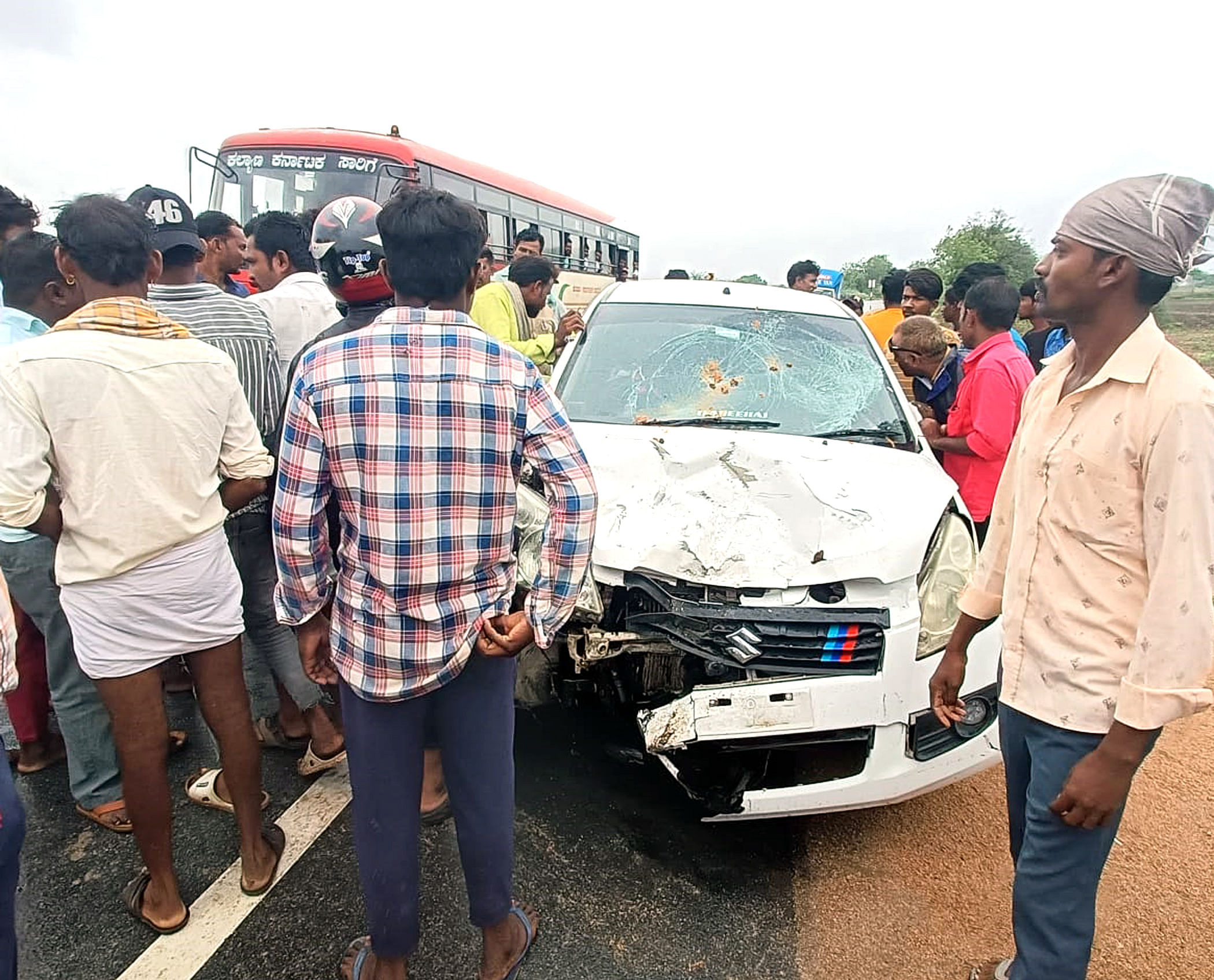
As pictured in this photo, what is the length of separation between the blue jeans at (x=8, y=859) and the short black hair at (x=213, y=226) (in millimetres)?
3126

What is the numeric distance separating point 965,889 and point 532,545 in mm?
1775

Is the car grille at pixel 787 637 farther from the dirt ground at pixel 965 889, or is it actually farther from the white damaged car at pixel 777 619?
the dirt ground at pixel 965 889

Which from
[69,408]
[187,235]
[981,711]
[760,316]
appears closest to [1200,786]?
[981,711]

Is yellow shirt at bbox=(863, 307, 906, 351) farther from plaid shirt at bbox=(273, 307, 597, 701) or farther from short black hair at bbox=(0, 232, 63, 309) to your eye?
short black hair at bbox=(0, 232, 63, 309)

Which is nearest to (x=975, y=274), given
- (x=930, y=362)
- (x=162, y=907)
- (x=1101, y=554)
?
(x=930, y=362)

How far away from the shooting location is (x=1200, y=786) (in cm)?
300

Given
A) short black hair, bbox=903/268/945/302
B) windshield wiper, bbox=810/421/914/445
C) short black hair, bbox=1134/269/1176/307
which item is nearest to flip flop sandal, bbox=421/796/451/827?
windshield wiper, bbox=810/421/914/445

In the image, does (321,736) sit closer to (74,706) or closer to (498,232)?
(74,706)

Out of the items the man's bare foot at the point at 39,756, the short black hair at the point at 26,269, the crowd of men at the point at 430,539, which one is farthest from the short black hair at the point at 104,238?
the man's bare foot at the point at 39,756

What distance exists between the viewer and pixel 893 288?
6.18 m

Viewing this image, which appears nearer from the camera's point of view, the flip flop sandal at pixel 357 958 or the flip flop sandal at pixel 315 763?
the flip flop sandal at pixel 357 958

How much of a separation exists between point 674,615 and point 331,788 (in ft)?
4.89

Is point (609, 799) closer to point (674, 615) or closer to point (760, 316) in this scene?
point (674, 615)

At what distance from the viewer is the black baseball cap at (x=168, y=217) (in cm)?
263
